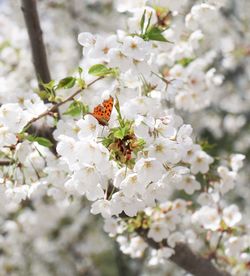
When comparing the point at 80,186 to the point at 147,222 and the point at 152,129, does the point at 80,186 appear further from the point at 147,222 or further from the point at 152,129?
the point at 147,222

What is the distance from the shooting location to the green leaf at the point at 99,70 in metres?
1.91

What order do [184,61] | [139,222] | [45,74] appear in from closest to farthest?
1. [139,222]
2. [45,74]
3. [184,61]

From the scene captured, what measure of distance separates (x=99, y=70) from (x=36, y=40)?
764mm

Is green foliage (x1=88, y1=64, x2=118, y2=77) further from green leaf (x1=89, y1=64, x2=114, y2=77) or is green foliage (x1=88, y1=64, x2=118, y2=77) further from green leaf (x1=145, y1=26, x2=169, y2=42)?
green leaf (x1=145, y1=26, x2=169, y2=42)

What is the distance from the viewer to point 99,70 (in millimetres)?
1919

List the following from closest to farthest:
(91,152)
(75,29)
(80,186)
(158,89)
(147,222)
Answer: (91,152) → (80,186) → (158,89) → (147,222) → (75,29)

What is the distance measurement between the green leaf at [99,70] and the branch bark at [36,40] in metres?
0.68

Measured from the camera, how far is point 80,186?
166cm

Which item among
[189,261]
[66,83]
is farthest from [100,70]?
[189,261]

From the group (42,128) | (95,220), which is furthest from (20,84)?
(95,220)

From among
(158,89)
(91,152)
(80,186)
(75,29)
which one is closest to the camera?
(91,152)

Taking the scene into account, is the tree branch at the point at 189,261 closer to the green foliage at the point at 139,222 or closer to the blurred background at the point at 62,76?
the green foliage at the point at 139,222

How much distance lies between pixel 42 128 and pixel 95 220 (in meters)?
4.33

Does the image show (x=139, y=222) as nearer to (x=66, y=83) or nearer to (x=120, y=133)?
(x=66, y=83)
